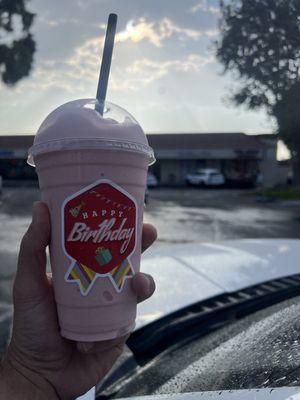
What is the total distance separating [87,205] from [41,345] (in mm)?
474

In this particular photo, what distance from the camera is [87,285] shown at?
3.92 ft

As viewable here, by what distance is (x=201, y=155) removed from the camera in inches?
1690

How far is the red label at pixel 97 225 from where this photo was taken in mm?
1167

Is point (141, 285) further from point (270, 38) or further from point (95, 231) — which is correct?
point (270, 38)

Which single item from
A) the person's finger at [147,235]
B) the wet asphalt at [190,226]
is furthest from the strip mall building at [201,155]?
the person's finger at [147,235]

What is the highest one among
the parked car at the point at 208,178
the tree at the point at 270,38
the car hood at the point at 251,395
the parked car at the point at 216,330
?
the tree at the point at 270,38

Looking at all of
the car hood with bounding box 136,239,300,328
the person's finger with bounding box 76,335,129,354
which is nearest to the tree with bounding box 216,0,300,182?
the car hood with bounding box 136,239,300,328

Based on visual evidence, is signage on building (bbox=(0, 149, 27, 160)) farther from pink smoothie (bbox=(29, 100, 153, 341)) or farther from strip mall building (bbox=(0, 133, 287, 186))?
pink smoothie (bbox=(29, 100, 153, 341))

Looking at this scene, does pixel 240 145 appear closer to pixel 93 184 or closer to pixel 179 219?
pixel 179 219

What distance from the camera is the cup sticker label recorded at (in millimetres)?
1168

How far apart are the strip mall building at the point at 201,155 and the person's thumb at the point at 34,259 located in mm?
39213

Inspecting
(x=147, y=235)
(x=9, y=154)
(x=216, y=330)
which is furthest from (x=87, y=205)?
(x=9, y=154)

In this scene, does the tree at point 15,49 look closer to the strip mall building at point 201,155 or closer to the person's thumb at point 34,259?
the person's thumb at point 34,259

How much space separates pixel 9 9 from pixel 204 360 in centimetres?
1574
